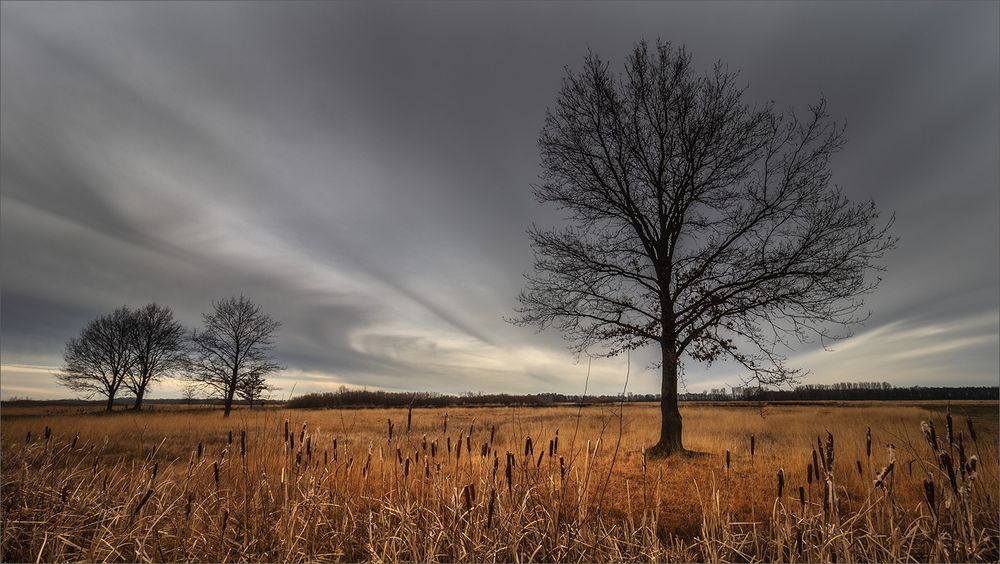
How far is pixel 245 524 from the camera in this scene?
378 cm

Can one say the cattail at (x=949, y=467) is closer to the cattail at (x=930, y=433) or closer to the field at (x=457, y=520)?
the field at (x=457, y=520)

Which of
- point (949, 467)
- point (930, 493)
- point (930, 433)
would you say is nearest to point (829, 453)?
point (930, 493)

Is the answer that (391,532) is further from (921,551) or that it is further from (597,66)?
(597,66)

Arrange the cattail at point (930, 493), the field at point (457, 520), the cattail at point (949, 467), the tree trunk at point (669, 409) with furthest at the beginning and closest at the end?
the tree trunk at point (669, 409)
the field at point (457, 520)
the cattail at point (949, 467)
the cattail at point (930, 493)

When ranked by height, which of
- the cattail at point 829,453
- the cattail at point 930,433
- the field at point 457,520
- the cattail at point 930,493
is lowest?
the field at point 457,520

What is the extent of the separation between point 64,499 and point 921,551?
27.3ft

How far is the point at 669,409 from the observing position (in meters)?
11.6

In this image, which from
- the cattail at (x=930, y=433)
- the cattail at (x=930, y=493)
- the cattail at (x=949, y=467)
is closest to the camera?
the cattail at (x=930, y=493)

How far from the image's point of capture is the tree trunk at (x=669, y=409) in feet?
37.0

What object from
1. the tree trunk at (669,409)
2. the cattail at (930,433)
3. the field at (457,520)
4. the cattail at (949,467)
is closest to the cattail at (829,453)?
the field at (457,520)

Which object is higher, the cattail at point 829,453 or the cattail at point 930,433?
the cattail at point 930,433

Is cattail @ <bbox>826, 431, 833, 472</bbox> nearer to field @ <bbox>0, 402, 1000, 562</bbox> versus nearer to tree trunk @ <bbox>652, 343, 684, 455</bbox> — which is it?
field @ <bbox>0, 402, 1000, 562</bbox>

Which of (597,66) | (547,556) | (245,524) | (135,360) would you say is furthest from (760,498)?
(135,360)

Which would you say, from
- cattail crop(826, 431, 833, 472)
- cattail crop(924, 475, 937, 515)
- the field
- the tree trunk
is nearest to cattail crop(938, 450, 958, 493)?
the field
